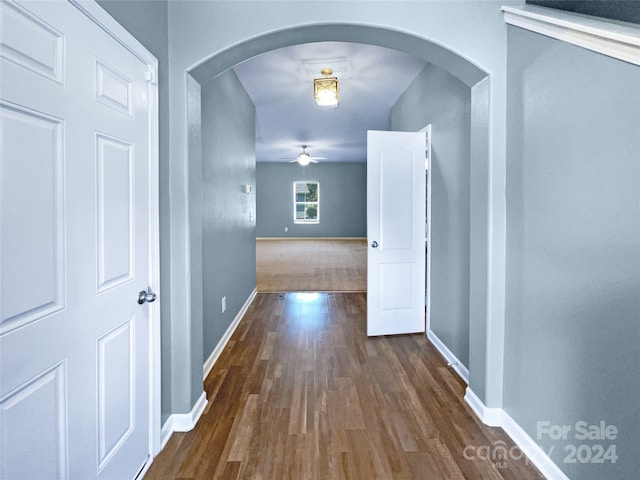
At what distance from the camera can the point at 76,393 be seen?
1214 mm

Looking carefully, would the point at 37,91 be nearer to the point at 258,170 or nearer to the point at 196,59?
the point at 196,59

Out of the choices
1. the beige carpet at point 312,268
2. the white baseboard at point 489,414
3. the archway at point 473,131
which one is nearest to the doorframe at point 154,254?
the archway at point 473,131

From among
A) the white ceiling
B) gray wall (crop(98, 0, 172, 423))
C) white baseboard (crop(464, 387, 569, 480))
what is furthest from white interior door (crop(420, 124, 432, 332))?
gray wall (crop(98, 0, 172, 423))

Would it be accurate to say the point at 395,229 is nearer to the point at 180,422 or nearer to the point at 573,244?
the point at 573,244

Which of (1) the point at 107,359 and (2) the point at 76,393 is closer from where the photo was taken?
(2) the point at 76,393

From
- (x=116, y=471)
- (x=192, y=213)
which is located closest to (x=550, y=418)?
(x=116, y=471)

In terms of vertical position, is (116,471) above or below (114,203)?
below

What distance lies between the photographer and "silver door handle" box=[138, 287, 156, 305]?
64.1 inches

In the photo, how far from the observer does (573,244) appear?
4.84 feet

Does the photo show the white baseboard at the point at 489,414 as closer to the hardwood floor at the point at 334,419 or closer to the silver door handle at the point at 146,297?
the hardwood floor at the point at 334,419

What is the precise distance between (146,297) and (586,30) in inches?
84.7

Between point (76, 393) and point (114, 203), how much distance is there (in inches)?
27.7

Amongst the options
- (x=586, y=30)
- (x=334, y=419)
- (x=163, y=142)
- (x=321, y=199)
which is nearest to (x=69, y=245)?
(x=163, y=142)

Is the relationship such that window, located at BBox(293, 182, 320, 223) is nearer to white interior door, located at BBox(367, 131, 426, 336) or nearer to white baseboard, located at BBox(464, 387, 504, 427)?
white interior door, located at BBox(367, 131, 426, 336)
